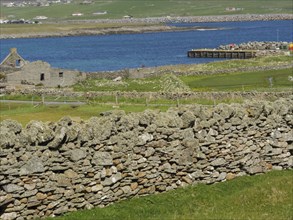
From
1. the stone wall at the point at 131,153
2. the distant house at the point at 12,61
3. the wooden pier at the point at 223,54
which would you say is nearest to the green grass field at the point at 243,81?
the distant house at the point at 12,61

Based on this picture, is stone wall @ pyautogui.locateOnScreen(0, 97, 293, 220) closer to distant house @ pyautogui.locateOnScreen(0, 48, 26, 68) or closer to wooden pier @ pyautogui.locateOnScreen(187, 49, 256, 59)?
distant house @ pyautogui.locateOnScreen(0, 48, 26, 68)

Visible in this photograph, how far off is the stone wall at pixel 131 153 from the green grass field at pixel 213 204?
32cm

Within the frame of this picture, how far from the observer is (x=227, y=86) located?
65812mm

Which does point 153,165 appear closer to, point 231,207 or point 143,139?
point 143,139

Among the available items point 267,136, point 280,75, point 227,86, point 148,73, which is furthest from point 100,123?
point 148,73

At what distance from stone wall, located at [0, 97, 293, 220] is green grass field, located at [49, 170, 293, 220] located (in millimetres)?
322

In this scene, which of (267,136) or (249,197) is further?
(267,136)

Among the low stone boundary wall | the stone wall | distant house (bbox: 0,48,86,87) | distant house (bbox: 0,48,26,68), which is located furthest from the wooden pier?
the stone wall

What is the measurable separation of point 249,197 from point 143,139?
8.30 ft

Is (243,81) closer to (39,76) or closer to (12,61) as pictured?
(39,76)

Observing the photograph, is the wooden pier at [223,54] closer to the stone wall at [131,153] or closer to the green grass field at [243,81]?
the green grass field at [243,81]

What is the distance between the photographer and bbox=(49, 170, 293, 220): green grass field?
14000mm

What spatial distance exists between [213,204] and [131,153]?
2.01 metres

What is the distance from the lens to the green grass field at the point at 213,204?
14.0 m
